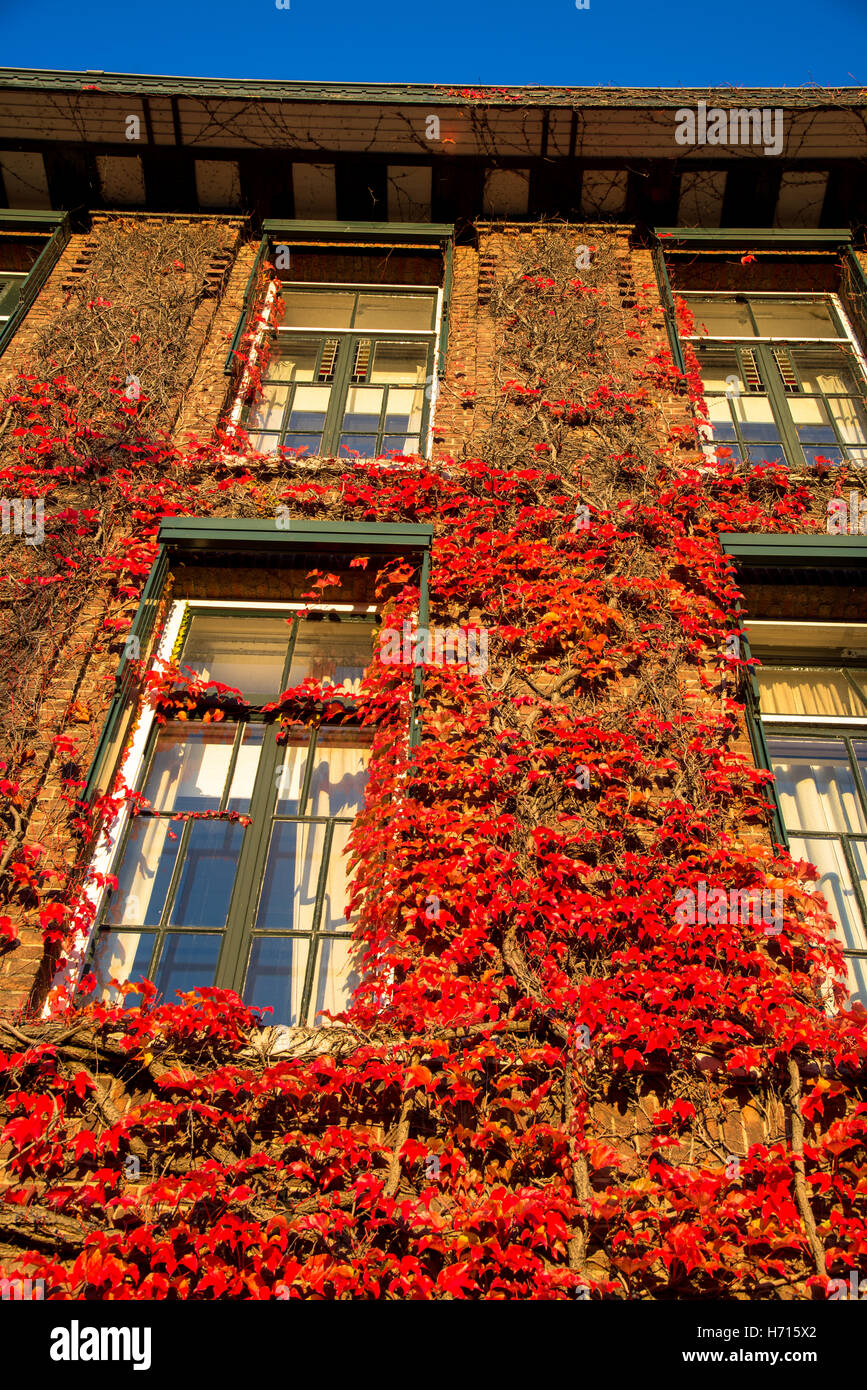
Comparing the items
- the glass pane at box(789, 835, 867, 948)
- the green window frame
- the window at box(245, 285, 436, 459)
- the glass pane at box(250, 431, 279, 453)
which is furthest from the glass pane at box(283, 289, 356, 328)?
the glass pane at box(789, 835, 867, 948)

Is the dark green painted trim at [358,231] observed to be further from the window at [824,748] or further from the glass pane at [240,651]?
the window at [824,748]

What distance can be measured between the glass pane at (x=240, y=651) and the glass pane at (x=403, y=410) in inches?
92.7

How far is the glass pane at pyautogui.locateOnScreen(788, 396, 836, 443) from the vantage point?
316 inches

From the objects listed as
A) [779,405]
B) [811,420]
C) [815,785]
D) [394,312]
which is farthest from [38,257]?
[815,785]

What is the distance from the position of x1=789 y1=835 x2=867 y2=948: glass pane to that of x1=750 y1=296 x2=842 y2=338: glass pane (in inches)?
208

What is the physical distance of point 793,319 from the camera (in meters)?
9.07

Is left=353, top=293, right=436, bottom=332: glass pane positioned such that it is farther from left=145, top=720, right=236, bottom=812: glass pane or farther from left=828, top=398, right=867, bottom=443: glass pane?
left=145, top=720, right=236, bottom=812: glass pane

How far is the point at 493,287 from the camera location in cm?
865

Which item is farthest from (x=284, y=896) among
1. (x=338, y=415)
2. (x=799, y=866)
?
(x=338, y=415)

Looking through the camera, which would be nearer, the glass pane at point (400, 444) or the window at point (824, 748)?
the window at point (824, 748)

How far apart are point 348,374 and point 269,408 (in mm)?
795

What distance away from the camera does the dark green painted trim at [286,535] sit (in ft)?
21.7

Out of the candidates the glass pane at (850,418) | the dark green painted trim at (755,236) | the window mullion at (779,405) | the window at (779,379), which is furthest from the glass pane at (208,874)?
the dark green painted trim at (755,236)

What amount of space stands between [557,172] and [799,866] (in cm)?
707
